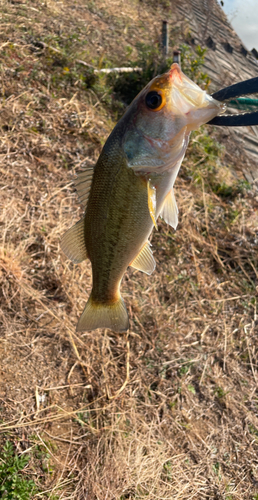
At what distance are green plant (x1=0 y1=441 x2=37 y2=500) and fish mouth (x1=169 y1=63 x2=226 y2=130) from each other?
2.62 m

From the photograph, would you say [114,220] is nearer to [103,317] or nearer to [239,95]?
[103,317]

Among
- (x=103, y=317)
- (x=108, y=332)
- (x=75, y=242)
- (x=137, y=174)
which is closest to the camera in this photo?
(x=137, y=174)

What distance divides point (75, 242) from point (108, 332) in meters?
2.32

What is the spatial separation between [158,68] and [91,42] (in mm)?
1595

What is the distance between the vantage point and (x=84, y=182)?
1.57m

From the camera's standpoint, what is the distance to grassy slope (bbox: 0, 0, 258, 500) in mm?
3080

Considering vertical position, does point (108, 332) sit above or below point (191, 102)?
below

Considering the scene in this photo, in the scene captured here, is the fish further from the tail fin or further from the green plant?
the green plant

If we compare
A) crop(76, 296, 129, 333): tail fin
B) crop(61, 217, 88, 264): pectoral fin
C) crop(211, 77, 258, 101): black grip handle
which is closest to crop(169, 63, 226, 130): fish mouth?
crop(211, 77, 258, 101): black grip handle

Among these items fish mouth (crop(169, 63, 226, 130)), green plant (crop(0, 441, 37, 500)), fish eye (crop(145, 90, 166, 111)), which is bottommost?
green plant (crop(0, 441, 37, 500))

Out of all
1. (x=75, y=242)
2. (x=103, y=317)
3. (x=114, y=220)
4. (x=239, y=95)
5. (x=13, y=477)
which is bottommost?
(x=13, y=477)

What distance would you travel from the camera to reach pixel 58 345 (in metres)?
3.44

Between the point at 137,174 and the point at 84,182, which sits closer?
the point at 137,174

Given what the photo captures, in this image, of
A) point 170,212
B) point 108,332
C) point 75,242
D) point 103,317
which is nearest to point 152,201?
point 170,212
